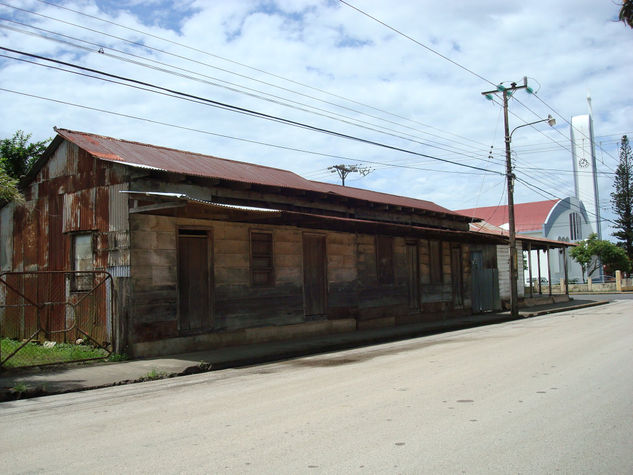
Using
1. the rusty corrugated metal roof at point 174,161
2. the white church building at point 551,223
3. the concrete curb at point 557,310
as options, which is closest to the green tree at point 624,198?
the white church building at point 551,223

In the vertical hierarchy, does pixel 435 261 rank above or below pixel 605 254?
below

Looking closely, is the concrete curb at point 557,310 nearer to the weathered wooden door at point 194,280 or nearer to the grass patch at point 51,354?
the weathered wooden door at point 194,280

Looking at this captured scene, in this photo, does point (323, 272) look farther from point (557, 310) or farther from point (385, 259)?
point (557, 310)

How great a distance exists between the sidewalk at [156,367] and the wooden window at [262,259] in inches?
70.8

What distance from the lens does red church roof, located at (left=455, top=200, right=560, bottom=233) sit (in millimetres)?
62125

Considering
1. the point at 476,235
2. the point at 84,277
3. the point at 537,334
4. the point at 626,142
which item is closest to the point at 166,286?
the point at 84,277

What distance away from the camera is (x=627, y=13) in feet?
21.1

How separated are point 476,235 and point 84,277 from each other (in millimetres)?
15779

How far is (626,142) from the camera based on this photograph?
61094 millimetres

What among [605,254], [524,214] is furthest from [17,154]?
[524,214]

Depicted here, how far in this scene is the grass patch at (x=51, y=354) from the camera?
440 inches

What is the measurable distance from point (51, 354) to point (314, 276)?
7.82m

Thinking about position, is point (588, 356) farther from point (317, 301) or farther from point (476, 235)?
point (476, 235)

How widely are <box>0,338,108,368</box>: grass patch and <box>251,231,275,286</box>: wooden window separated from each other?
4.52m
